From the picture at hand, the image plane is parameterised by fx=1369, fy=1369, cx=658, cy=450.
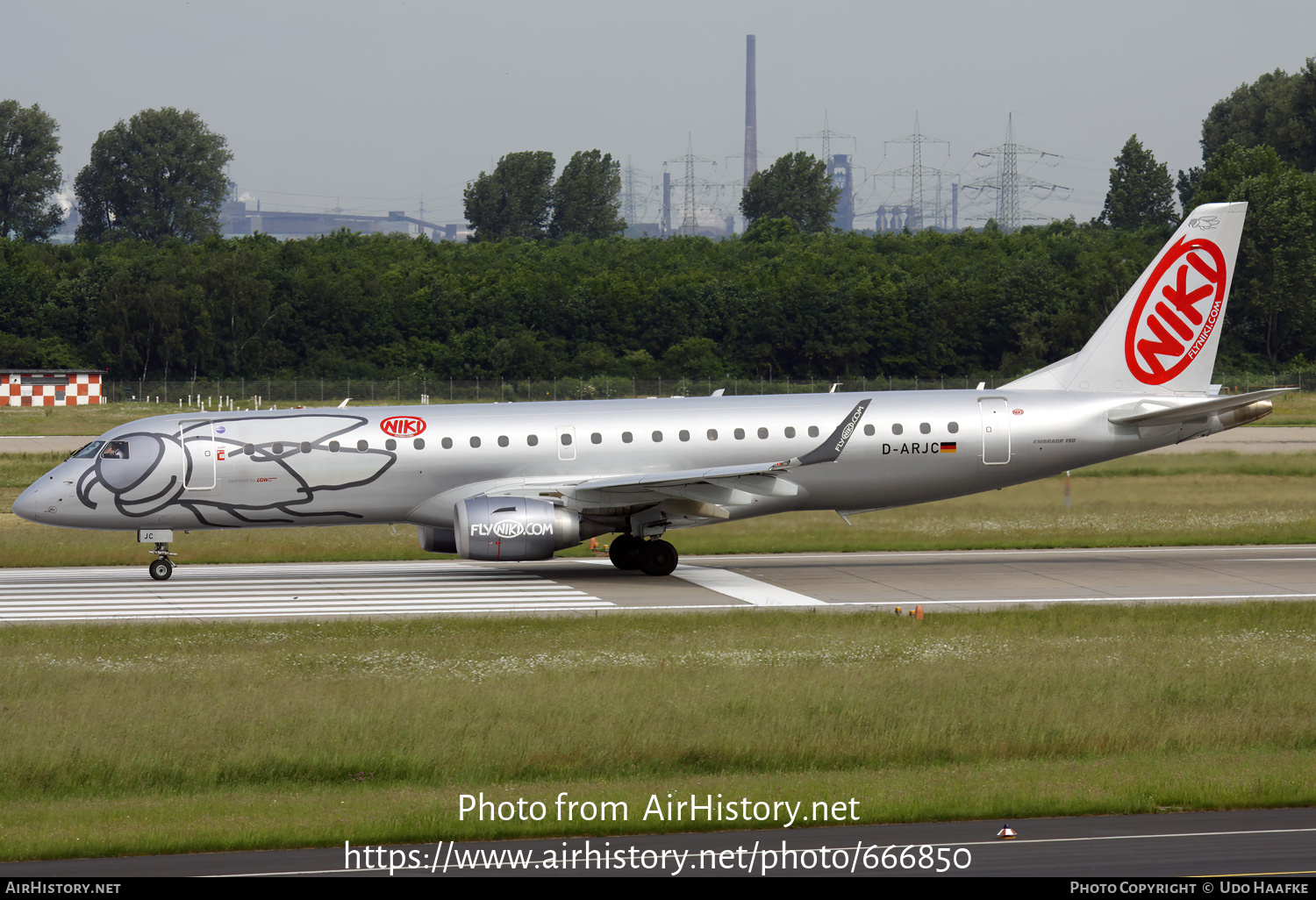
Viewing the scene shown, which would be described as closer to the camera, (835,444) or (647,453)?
(835,444)

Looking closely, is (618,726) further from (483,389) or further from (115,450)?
(483,389)

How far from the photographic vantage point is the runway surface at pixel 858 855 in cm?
1094

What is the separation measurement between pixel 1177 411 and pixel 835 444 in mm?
7646

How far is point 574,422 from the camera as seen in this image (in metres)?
29.6

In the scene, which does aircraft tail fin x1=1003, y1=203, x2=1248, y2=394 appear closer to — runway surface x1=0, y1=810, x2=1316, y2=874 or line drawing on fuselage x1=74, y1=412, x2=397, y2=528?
line drawing on fuselage x1=74, y1=412, x2=397, y2=528

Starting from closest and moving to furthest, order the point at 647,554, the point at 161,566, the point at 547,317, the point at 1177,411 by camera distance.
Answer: the point at 161,566
the point at 647,554
the point at 1177,411
the point at 547,317

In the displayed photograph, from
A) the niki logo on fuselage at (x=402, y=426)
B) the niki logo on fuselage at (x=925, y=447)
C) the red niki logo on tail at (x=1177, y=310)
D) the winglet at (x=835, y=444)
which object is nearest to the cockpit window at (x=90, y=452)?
the niki logo on fuselage at (x=402, y=426)

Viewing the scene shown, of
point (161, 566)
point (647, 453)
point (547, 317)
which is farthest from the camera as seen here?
point (547, 317)

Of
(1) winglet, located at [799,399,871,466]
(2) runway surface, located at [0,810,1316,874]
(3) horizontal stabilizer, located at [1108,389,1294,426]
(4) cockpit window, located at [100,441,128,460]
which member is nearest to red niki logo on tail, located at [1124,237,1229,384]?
(3) horizontal stabilizer, located at [1108,389,1294,426]

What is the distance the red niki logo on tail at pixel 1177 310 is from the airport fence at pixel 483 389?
5686cm

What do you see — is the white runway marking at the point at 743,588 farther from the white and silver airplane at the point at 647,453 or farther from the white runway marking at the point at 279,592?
the white runway marking at the point at 279,592

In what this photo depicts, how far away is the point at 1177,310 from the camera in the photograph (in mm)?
31625

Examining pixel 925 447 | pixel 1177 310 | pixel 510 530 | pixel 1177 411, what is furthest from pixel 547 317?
pixel 510 530

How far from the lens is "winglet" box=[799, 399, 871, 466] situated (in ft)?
93.8
